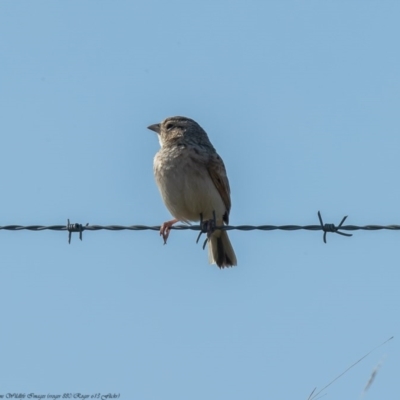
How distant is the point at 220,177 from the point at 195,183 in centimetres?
39

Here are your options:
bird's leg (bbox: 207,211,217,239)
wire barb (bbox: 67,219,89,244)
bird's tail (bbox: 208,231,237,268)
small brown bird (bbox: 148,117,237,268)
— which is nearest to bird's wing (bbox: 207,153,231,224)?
small brown bird (bbox: 148,117,237,268)

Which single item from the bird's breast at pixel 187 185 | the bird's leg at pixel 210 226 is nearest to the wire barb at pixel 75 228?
the bird's leg at pixel 210 226

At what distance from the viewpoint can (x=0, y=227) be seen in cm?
916

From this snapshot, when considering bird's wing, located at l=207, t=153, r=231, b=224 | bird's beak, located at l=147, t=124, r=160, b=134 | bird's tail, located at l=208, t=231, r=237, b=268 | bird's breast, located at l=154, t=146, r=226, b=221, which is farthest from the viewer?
bird's beak, located at l=147, t=124, r=160, b=134

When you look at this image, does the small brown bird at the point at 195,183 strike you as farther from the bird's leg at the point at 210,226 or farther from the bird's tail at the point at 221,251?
the bird's leg at the point at 210,226

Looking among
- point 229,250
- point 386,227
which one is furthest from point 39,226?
point 229,250

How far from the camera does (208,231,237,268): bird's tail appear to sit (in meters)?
12.1

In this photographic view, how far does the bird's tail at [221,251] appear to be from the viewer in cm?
1207

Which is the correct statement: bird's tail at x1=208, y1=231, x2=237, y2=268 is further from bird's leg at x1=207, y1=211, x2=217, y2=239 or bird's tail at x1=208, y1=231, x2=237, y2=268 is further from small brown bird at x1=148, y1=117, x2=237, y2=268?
bird's leg at x1=207, y1=211, x2=217, y2=239

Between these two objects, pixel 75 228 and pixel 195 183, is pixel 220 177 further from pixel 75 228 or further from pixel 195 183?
pixel 75 228

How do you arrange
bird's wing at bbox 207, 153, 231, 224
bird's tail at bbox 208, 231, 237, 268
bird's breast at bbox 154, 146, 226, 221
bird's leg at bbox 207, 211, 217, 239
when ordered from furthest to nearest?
bird's tail at bbox 208, 231, 237, 268
bird's wing at bbox 207, 153, 231, 224
bird's breast at bbox 154, 146, 226, 221
bird's leg at bbox 207, 211, 217, 239

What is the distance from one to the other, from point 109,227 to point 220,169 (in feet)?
9.81

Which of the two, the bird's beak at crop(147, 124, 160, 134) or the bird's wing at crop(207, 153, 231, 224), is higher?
the bird's beak at crop(147, 124, 160, 134)

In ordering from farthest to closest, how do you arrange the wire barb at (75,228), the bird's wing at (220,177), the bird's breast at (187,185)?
the bird's wing at (220,177)
the bird's breast at (187,185)
the wire barb at (75,228)
